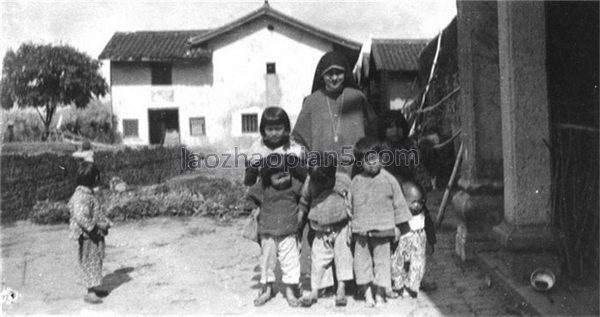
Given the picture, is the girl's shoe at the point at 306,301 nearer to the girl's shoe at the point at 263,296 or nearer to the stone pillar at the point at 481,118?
the girl's shoe at the point at 263,296

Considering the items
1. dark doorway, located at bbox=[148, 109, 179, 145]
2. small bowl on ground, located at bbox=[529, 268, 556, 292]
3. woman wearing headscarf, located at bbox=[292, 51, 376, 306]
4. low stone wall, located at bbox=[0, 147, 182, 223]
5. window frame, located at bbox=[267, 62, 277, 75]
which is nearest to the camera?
small bowl on ground, located at bbox=[529, 268, 556, 292]

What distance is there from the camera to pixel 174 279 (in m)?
5.08

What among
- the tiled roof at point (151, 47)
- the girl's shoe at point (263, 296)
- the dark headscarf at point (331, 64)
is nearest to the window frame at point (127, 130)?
the tiled roof at point (151, 47)

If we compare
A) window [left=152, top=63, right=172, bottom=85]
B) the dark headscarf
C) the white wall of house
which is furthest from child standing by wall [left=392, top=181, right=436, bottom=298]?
window [left=152, top=63, right=172, bottom=85]

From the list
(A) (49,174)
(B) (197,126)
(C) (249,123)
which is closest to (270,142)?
(A) (49,174)

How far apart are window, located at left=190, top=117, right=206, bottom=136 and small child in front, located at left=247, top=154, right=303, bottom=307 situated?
20.8m

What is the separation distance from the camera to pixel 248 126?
24.2m

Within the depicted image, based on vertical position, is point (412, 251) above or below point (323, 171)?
below

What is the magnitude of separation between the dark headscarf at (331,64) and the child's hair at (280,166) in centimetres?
91

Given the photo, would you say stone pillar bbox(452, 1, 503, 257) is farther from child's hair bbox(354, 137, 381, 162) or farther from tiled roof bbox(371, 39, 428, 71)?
tiled roof bbox(371, 39, 428, 71)

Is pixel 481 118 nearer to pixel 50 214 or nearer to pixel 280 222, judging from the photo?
pixel 280 222

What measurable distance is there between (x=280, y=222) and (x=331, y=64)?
1.53m

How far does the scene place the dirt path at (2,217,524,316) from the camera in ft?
13.5

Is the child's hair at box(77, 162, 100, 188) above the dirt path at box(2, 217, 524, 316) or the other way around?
above
